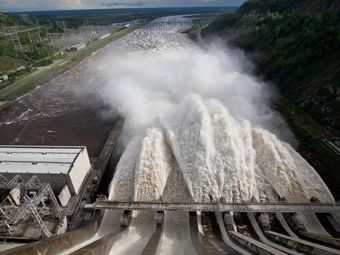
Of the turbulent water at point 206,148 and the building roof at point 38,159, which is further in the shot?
the turbulent water at point 206,148

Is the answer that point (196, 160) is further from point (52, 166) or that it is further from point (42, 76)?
point (42, 76)

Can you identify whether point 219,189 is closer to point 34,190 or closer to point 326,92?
point 34,190

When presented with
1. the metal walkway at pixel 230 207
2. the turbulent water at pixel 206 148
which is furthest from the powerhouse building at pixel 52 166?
the turbulent water at pixel 206 148

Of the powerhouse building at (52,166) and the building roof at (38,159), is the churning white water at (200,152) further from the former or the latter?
the building roof at (38,159)

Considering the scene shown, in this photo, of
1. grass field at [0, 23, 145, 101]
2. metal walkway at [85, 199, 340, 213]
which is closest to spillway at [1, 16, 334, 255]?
metal walkway at [85, 199, 340, 213]

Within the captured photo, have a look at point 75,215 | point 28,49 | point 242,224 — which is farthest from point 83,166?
point 28,49

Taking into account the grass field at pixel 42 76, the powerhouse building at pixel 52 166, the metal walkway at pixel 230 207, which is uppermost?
the grass field at pixel 42 76

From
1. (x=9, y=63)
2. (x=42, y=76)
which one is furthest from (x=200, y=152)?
(x=9, y=63)
